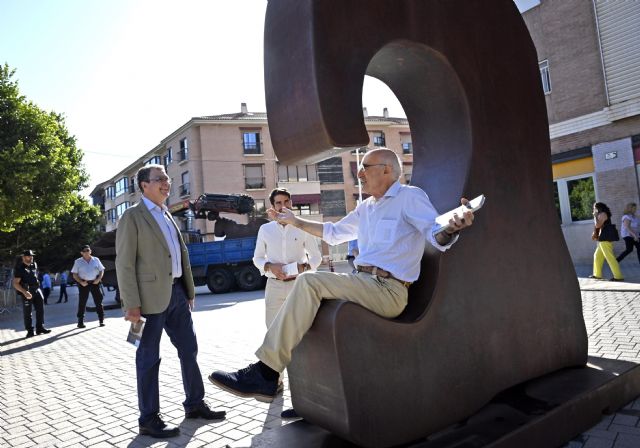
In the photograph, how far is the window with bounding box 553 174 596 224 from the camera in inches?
576

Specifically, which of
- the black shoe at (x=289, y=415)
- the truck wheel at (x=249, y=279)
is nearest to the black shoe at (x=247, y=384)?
the black shoe at (x=289, y=415)

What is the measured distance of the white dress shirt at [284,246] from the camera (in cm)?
454

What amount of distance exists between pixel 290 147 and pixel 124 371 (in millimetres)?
4327

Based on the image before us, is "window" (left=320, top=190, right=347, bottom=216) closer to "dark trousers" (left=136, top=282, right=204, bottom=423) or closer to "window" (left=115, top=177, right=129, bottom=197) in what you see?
"window" (left=115, top=177, right=129, bottom=197)

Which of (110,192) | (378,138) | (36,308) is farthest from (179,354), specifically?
(110,192)

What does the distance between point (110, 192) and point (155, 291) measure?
60586 millimetres

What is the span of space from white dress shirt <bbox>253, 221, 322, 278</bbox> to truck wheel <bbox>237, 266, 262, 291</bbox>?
1318cm

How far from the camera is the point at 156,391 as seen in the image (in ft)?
11.8

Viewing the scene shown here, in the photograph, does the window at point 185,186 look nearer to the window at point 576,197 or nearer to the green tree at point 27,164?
the green tree at point 27,164

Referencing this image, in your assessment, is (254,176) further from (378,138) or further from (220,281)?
(220,281)

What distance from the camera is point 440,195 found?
11.1 ft

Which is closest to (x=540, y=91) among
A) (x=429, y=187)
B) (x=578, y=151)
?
(x=429, y=187)

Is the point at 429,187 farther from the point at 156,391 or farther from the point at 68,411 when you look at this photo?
the point at 68,411

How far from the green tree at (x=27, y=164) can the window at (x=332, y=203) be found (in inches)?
958
